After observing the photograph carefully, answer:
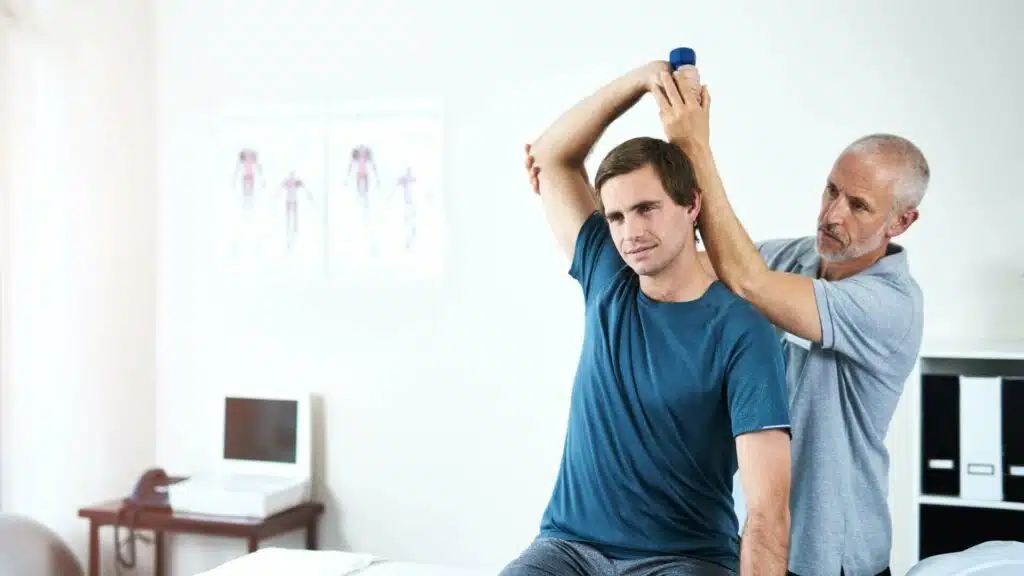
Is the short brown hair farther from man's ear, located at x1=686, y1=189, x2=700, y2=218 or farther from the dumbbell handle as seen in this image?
the dumbbell handle

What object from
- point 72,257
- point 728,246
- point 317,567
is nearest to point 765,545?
point 728,246

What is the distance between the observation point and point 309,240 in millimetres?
3535

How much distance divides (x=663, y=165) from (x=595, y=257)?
0.22 m

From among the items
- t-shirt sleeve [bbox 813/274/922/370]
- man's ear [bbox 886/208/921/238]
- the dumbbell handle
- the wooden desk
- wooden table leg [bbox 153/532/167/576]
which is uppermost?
the dumbbell handle

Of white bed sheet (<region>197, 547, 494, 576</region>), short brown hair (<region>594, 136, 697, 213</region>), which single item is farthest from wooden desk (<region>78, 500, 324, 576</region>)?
short brown hair (<region>594, 136, 697, 213</region>)

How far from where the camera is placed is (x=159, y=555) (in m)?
3.48

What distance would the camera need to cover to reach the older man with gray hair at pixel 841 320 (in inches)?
63.6

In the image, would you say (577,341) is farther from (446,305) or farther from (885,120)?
(885,120)

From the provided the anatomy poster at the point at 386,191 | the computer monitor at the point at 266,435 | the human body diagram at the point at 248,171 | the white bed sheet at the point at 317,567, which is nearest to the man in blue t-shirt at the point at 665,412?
the white bed sheet at the point at 317,567

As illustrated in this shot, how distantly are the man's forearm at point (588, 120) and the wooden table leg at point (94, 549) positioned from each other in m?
2.26

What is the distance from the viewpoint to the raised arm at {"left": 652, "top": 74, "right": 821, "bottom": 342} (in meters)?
1.60

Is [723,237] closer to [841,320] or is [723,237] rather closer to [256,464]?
[841,320]

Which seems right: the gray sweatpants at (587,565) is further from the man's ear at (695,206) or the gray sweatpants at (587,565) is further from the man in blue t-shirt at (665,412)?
the man's ear at (695,206)

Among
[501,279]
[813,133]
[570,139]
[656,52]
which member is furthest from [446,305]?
[570,139]
